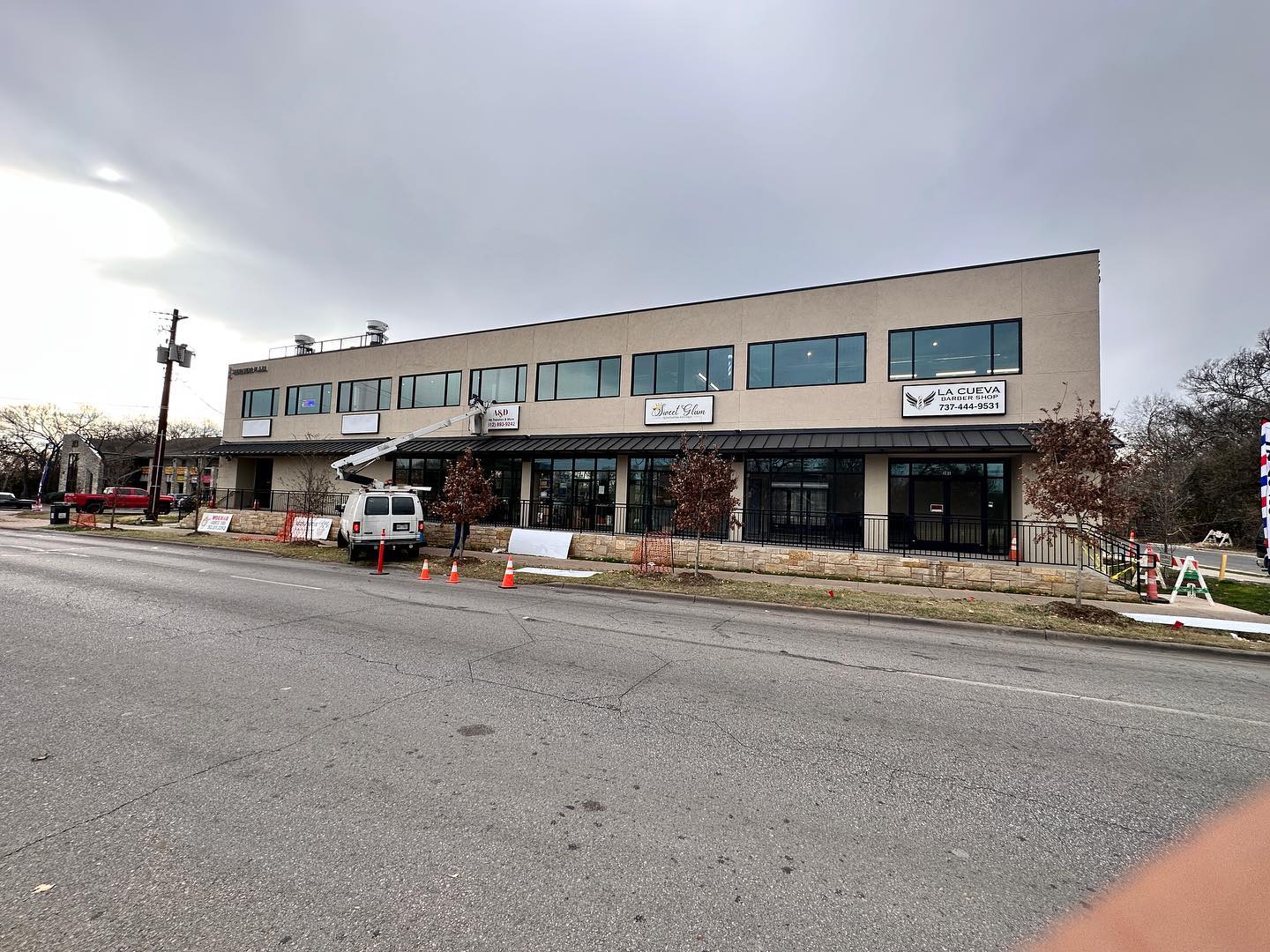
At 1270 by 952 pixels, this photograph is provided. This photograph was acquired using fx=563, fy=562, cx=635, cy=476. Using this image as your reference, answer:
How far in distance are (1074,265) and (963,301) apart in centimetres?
280

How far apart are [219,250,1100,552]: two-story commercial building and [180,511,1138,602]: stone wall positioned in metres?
1.96

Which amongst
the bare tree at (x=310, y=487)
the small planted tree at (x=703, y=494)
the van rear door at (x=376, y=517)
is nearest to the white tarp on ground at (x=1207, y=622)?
the small planted tree at (x=703, y=494)

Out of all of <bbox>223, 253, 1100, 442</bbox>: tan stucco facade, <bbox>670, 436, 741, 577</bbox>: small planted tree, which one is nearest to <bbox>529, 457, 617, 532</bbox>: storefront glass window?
<bbox>223, 253, 1100, 442</bbox>: tan stucco facade

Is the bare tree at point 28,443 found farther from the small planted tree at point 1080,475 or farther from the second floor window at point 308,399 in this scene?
the small planted tree at point 1080,475

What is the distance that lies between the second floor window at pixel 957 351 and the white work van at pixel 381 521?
15633 millimetres

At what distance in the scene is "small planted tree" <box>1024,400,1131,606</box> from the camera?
10258 millimetres

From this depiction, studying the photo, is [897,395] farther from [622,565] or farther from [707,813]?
[707,813]

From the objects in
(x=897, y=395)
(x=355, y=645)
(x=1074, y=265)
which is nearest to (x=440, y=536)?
(x=355, y=645)

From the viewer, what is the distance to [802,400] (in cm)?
1867

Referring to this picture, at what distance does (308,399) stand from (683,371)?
21.0 m

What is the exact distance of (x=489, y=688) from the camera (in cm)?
541

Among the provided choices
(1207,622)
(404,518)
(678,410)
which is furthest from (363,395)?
(1207,622)

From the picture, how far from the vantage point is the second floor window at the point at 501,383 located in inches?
952

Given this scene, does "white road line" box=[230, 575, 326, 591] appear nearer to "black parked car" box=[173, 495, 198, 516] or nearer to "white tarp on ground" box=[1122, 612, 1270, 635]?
"white tarp on ground" box=[1122, 612, 1270, 635]
